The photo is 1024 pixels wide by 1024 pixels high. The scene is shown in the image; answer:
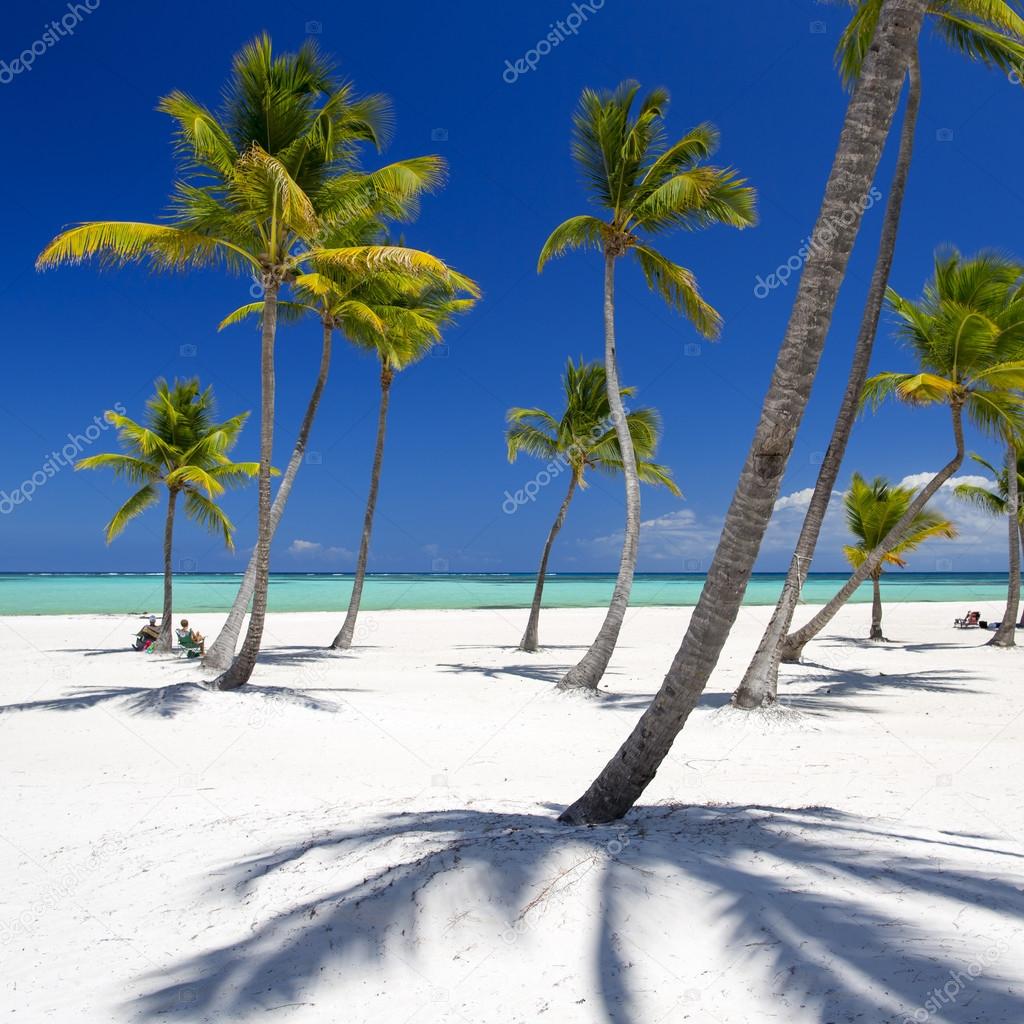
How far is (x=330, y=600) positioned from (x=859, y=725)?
4535 centimetres

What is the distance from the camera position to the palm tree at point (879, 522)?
72.9 ft

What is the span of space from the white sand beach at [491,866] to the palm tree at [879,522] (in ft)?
43.5

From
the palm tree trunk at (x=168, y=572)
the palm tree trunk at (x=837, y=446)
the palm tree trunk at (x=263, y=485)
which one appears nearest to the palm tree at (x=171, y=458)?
the palm tree trunk at (x=168, y=572)

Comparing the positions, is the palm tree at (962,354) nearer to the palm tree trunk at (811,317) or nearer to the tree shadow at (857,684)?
the tree shadow at (857,684)

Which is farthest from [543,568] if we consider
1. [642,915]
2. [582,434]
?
[642,915]

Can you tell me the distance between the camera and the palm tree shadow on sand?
2.77m

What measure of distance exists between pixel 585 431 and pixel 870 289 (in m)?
8.36

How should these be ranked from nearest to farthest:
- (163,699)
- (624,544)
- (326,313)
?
(163,699) < (624,544) < (326,313)

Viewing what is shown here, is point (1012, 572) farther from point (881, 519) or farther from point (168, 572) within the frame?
point (168, 572)

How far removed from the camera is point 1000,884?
350 centimetres

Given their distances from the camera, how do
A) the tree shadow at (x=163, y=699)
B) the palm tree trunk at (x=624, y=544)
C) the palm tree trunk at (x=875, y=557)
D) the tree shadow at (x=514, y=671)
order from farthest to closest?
the tree shadow at (x=514, y=671) → the palm tree trunk at (x=875, y=557) → the palm tree trunk at (x=624, y=544) → the tree shadow at (x=163, y=699)

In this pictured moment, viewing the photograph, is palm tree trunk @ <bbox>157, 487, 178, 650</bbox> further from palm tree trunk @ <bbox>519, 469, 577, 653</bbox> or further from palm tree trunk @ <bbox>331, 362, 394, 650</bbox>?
palm tree trunk @ <bbox>519, 469, 577, 653</bbox>

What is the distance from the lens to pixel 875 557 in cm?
1287

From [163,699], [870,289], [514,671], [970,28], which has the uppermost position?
[970,28]
